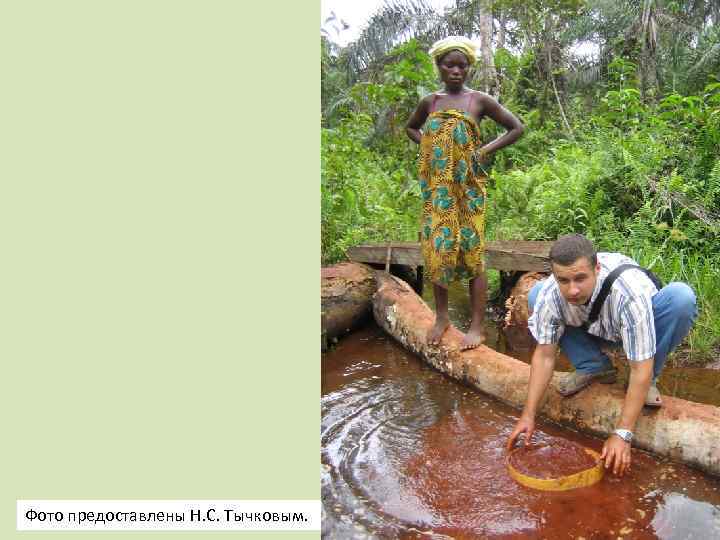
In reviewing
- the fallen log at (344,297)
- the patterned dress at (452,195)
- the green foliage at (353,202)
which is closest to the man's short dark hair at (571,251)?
the patterned dress at (452,195)

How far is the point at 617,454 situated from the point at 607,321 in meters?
0.55

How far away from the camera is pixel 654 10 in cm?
1259

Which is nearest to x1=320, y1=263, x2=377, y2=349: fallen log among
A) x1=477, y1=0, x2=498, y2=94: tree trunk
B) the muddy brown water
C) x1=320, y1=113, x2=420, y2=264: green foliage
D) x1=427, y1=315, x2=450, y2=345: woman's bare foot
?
x1=320, y1=113, x2=420, y2=264: green foliage

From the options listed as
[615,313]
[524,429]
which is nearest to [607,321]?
[615,313]

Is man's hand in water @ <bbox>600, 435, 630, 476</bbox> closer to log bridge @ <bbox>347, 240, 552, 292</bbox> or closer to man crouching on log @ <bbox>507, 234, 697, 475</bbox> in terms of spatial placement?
man crouching on log @ <bbox>507, 234, 697, 475</bbox>

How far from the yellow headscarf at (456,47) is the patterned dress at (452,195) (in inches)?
12.6

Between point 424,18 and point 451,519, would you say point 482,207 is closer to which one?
point 451,519

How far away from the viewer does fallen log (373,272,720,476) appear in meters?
2.48

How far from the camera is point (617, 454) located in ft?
7.73

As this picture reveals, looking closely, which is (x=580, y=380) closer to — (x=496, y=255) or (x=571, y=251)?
(x=571, y=251)

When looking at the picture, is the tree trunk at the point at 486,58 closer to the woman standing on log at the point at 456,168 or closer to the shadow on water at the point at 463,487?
the woman standing on log at the point at 456,168

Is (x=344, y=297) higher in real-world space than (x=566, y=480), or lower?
higher

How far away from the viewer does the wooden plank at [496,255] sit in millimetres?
4406

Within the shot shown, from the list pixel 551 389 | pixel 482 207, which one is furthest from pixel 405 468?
pixel 482 207
